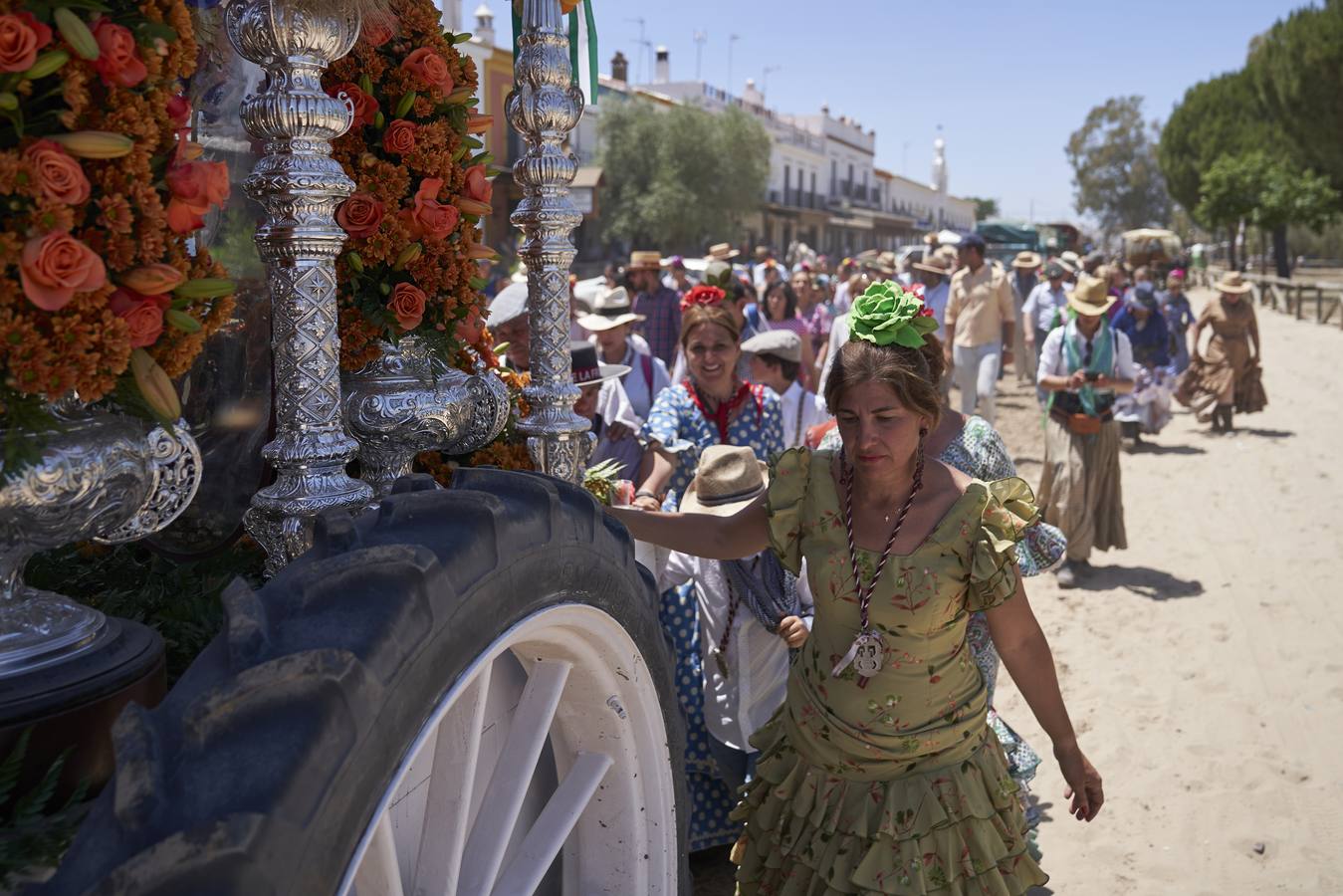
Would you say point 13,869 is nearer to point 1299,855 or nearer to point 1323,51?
point 1299,855

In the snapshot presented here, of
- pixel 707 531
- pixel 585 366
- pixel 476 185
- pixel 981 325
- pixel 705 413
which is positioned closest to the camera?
pixel 476 185

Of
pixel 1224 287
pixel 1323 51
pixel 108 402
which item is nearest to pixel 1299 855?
pixel 108 402

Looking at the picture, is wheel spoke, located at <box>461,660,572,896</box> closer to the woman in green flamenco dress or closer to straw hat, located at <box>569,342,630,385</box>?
the woman in green flamenco dress

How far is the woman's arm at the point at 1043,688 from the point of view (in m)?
2.79

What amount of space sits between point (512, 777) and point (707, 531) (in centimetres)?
123

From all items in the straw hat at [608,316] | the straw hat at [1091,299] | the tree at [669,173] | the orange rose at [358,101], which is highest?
the tree at [669,173]

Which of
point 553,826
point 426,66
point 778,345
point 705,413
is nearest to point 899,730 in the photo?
point 553,826

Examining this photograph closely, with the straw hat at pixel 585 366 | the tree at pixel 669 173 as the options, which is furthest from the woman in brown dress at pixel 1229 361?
the tree at pixel 669 173

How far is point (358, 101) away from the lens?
2.23 meters

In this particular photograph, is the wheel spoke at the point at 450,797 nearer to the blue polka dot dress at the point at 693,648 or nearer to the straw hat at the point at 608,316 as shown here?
the blue polka dot dress at the point at 693,648

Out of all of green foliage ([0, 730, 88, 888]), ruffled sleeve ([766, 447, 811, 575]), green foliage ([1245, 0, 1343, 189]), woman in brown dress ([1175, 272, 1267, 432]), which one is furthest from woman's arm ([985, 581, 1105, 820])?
green foliage ([1245, 0, 1343, 189])

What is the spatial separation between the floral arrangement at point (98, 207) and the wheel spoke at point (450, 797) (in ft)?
2.05

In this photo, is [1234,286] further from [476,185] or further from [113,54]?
[113,54]

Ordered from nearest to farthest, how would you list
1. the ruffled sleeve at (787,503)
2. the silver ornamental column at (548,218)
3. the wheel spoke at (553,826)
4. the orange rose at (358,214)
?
the wheel spoke at (553,826) < the orange rose at (358,214) < the silver ornamental column at (548,218) < the ruffled sleeve at (787,503)
